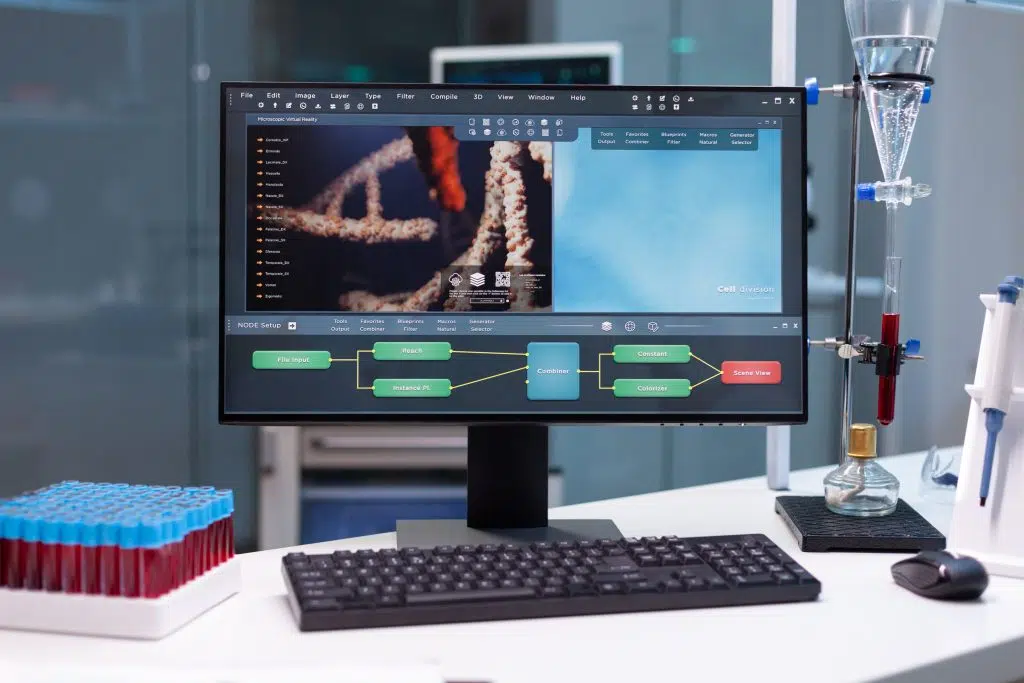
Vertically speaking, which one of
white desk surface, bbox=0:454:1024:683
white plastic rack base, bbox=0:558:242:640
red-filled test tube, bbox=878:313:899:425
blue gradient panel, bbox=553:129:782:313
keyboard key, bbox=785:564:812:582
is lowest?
white desk surface, bbox=0:454:1024:683

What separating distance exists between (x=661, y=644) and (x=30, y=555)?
488 mm

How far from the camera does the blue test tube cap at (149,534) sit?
2.75 ft

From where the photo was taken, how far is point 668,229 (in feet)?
3.74

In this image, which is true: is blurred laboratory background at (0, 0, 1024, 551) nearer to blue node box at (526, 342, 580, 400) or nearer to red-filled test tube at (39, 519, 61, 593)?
blue node box at (526, 342, 580, 400)

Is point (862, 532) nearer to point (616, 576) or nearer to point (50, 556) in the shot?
point (616, 576)

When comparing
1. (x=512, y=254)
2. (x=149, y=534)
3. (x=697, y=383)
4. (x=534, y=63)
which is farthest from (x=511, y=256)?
(x=534, y=63)

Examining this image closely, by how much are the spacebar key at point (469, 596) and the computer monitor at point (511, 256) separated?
0.24 meters

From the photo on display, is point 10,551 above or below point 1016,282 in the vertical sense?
below

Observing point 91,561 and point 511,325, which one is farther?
point 511,325

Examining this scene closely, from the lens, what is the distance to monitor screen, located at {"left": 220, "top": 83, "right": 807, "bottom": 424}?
1113mm

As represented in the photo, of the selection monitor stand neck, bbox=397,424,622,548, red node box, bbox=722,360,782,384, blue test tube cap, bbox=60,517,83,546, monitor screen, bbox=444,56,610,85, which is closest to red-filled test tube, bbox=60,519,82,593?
blue test tube cap, bbox=60,517,83,546

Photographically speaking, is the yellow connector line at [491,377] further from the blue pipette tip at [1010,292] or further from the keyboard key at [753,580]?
the blue pipette tip at [1010,292]

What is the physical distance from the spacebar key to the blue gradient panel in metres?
0.34

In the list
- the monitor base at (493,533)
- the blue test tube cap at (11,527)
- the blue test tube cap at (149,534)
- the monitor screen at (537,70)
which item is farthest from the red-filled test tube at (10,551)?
the monitor screen at (537,70)
